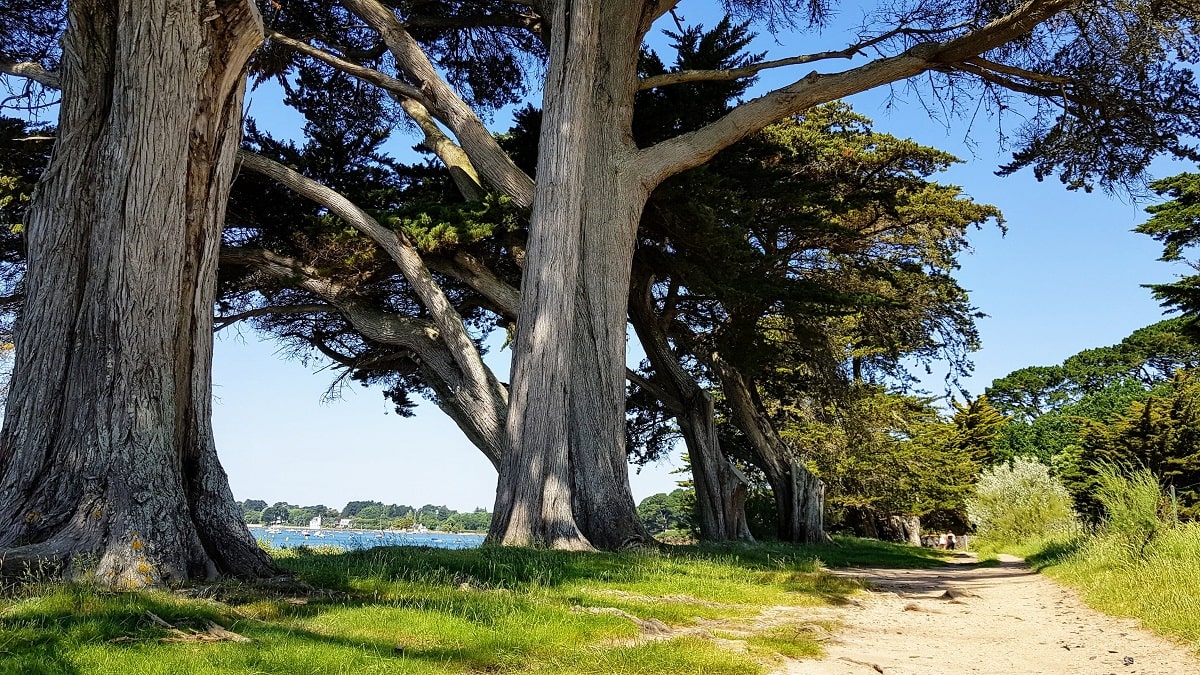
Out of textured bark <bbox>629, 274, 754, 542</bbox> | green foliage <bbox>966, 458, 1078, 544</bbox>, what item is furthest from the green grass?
green foliage <bbox>966, 458, 1078, 544</bbox>

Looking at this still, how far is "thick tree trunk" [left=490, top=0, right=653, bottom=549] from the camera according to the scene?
9.52 meters

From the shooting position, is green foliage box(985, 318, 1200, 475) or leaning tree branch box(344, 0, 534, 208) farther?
green foliage box(985, 318, 1200, 475)

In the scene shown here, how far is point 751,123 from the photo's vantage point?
11.6 m

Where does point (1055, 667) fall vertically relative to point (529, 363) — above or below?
below

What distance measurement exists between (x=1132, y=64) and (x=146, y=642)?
12761mm

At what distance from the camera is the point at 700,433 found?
16031mm

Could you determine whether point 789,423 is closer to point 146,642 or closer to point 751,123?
point 751,123

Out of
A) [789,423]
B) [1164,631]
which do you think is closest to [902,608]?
[1164,631]

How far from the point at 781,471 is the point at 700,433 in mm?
3142

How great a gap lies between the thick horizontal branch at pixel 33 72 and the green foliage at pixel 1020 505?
741 inches

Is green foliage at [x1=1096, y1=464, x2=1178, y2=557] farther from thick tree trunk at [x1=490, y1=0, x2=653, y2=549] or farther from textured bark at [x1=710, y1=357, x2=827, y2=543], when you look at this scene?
textured bark at [x1=710, y1=357, x2=827, y2=543]

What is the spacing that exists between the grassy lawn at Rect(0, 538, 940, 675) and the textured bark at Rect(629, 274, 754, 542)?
886cm

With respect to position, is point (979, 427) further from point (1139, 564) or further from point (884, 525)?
point (1139, 564)

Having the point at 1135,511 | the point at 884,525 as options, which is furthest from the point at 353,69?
the point at 884,525
